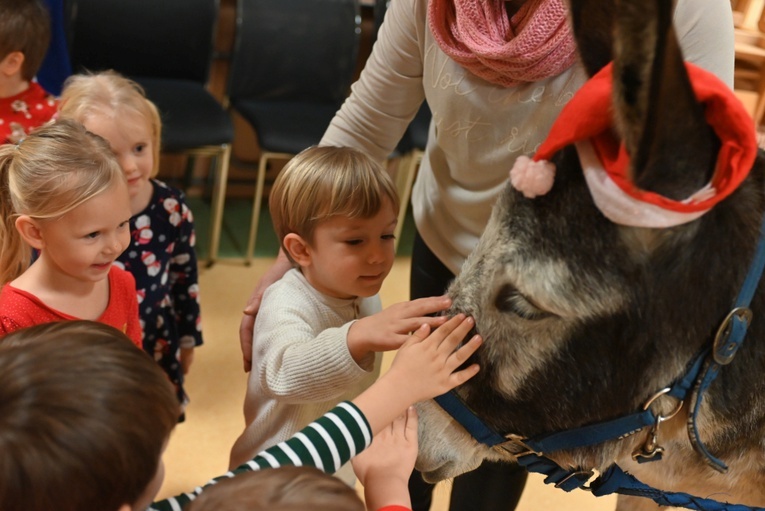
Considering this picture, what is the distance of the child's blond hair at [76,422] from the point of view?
90 cm

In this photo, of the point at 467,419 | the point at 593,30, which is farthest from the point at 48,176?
the point at 593,30

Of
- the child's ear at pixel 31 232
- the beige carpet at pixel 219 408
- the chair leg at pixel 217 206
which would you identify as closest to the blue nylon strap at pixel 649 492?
Answer: the child's ear at pixel 31 232

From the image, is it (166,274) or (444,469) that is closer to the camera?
(444,469)

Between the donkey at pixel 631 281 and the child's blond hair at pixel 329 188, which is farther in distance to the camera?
the child's blond hair at pixel 329 188

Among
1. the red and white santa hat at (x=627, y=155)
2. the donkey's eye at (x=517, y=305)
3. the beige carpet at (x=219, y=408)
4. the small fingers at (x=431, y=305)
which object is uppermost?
the red and white santa hat at (x=627, y=155)

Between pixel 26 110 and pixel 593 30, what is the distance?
80.5 inches

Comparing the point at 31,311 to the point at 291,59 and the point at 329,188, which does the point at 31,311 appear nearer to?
the point at 329,188

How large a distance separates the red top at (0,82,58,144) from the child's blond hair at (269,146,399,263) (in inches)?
48.9

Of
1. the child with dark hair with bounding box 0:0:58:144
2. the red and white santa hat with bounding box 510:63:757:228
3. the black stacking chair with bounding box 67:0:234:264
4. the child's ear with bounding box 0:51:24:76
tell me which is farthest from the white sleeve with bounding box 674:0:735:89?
the black stacking chair with bounding box 67:0:234:264

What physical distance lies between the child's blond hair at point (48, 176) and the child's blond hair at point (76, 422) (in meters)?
0.51

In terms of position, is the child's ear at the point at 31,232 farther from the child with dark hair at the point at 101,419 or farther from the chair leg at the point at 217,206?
the chair leg at the point at 217,206

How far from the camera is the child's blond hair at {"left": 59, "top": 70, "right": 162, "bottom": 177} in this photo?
2020 mm

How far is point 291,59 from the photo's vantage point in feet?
12.9

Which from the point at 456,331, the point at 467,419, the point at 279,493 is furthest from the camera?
the point at 467,419
